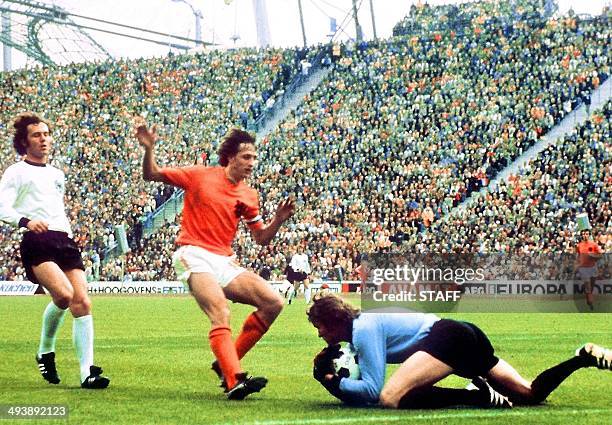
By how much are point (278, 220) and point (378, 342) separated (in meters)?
2.26

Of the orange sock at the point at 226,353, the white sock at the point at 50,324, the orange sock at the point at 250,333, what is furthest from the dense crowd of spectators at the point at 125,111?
the orange sock at the point at 226,353

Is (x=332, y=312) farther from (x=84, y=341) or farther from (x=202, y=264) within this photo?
(x=84, y=341)

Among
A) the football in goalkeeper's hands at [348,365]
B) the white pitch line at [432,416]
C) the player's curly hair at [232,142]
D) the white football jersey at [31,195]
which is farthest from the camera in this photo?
the white football jersey at [31,195]

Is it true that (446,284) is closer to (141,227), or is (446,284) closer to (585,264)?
(585,264)

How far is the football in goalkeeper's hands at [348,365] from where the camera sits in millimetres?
9148

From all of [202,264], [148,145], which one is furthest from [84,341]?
[148,145]

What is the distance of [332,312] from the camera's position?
351 inches

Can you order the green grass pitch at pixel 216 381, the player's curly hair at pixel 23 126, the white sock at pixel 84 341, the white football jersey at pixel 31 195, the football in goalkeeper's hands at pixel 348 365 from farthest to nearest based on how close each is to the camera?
the player's curly hair at pixel 23 126 → the white football jersey at pixel 31 195 → the white sock at pixel 84 341 → the football in goalkeeper's hands at pixel 348 365 → the green grass pitch at pixel 216 381

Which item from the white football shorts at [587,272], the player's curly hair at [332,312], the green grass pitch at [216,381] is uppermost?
the player's curly hair at [332,312]

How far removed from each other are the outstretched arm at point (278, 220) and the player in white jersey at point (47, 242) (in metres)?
1.86

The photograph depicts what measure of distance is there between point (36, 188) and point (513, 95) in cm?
3781

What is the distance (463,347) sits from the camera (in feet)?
29.3

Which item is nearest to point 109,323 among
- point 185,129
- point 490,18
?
point 185,129

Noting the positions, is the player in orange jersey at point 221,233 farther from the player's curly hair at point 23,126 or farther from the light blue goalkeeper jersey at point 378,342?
the player's curly hair at point 23,126
